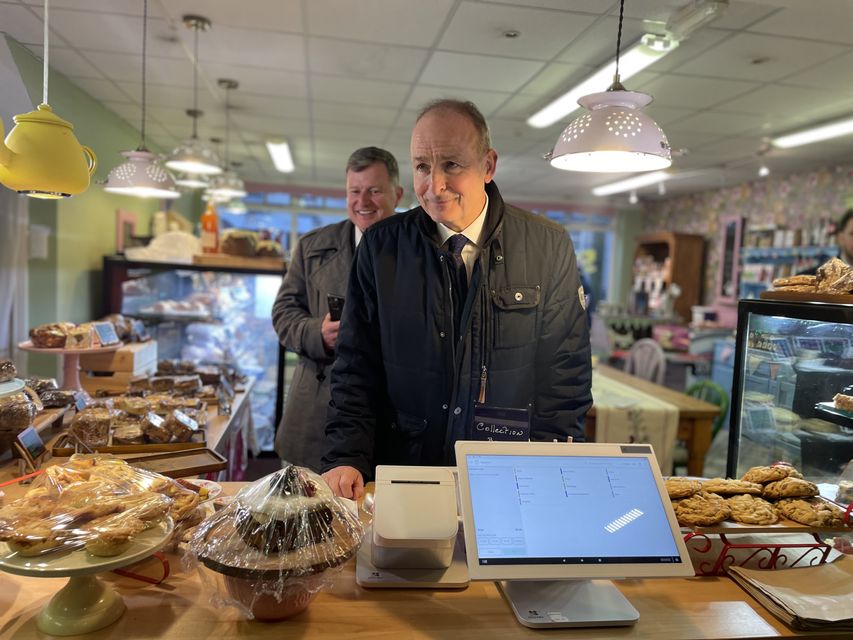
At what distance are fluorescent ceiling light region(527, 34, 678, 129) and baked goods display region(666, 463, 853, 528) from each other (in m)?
1.63

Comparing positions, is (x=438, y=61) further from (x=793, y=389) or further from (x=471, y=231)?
(x=793, y=389)

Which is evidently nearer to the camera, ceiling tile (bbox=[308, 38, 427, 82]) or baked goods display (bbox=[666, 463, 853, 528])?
baked goods display (bbox=[666, 463, 853, 528])

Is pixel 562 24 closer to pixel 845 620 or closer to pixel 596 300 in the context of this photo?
pixel 845 620

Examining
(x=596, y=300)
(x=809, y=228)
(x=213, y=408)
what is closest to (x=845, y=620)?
(x=213, y=408)

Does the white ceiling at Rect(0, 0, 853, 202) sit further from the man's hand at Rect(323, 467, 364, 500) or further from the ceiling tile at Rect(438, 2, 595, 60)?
the man's hand at Rect(323, 467, 364, 500)

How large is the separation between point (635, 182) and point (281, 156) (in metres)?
4.80

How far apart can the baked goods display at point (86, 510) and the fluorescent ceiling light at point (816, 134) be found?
5.49 m

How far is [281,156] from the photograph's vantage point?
7.57m

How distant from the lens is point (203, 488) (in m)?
1.37

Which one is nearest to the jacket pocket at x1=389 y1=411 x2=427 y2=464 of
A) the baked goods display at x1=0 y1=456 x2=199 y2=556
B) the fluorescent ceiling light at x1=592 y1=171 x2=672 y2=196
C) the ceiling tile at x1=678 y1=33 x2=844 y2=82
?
the baked goods display at x1=0 y1=456 x2=199 y2=556

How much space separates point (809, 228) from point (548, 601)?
7240 millimetres

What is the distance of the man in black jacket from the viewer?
1.65 metres

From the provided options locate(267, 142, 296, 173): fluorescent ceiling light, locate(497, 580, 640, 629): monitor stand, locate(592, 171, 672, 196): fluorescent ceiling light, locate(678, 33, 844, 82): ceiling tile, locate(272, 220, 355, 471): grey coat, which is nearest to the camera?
locate(497, 580, 640, 629): monitor stand

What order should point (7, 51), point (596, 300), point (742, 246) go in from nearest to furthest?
1. point (7, 51)
2. point (742, 246)
3. point (596, 300)
